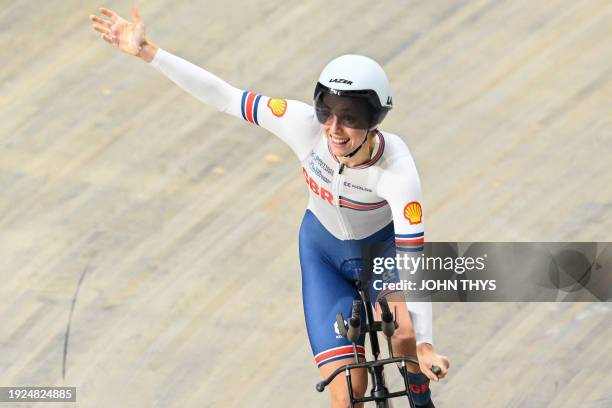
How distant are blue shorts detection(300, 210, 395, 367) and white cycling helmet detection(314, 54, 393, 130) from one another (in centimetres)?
79

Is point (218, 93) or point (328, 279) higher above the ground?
point (218, 93)

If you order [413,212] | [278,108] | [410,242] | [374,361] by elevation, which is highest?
[278,108]

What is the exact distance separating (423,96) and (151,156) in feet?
6.13

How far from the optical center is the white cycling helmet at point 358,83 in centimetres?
554

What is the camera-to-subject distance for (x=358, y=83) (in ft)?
18.2

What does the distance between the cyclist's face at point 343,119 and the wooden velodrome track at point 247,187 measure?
6.32ft

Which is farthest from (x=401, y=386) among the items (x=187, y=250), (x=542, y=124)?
(x=542, y=124)

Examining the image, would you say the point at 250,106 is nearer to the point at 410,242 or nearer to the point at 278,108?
the point at 278,108

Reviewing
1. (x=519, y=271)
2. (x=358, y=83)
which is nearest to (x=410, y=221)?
(x=358, y=83)

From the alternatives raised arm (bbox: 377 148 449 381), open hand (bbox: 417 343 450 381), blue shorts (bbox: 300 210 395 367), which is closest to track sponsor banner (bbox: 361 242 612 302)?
blue shorts (bbox: 300 210 395 367)

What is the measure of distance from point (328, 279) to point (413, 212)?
700 mm

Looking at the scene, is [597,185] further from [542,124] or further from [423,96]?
[423,96]

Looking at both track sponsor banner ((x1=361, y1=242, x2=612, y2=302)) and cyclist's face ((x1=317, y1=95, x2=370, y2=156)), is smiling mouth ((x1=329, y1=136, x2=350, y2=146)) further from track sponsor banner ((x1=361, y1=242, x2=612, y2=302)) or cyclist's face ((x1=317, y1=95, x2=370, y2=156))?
track sponsor banner ((x1=361, y1=242, x2=612, y2=302))

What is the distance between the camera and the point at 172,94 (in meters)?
8.99
